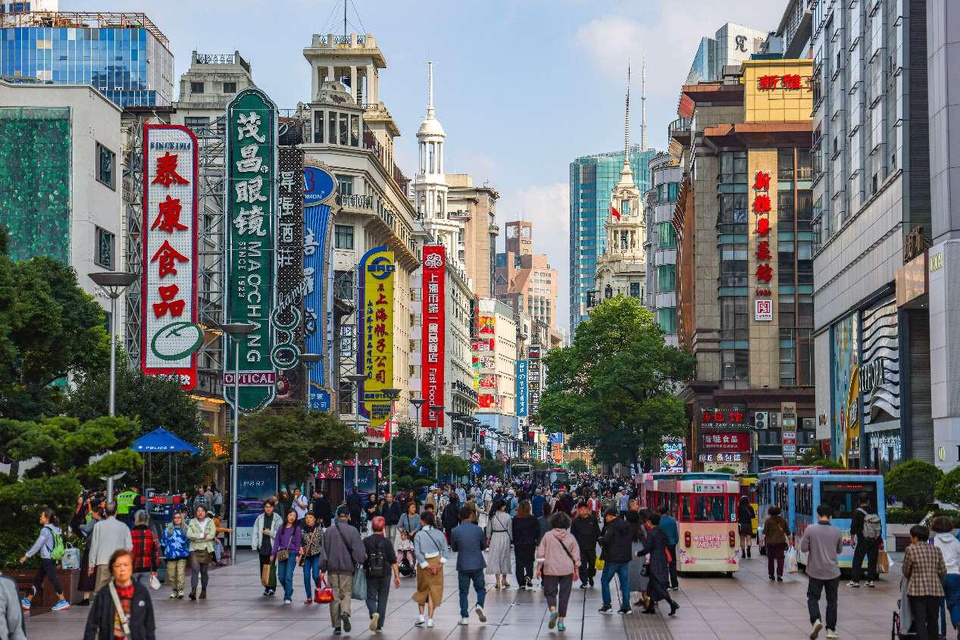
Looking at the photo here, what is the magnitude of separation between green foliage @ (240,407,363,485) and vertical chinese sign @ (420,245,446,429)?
51.6m

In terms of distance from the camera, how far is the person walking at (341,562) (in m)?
21.8

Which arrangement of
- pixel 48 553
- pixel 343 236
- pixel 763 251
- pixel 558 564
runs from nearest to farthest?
pixel 558 564 → pixel 48 553 → pixel 763 251 → pixel 343 236

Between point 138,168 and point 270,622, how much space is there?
46.7 meters

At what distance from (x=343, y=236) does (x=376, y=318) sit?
52.1 feet

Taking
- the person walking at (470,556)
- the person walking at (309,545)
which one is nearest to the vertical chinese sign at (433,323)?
the person walking at (309,545)

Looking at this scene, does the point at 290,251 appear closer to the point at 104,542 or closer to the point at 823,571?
the point at 104,542

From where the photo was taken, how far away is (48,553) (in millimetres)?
24594

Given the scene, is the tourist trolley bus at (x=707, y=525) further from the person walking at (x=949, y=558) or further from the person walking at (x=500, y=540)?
the person walking at (x=949, y=558)

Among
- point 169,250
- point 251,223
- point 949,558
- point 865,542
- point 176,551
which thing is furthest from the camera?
point 251,223

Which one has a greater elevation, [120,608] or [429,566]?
[120,608]

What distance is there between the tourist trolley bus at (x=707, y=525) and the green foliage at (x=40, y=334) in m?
13.6

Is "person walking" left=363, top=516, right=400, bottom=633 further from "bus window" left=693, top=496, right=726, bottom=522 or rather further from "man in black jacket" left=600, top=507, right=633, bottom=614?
"bus window" left=693, top=496, right=726, bottom=522

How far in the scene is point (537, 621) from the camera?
23594mm

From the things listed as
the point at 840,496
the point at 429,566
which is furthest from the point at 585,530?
the point at 840,496
